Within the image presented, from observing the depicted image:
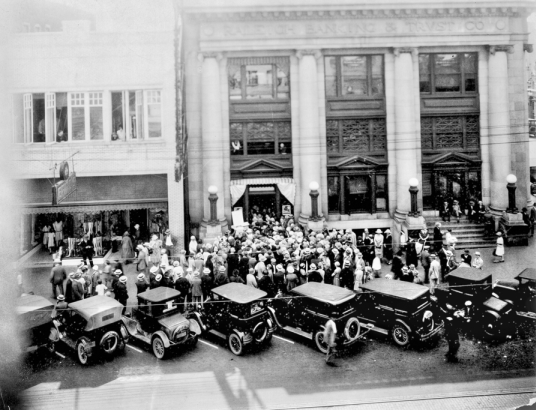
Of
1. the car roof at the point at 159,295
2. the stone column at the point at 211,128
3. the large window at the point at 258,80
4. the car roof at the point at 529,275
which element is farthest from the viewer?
the large window at the point at 258,80

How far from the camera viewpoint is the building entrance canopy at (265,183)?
105 ft

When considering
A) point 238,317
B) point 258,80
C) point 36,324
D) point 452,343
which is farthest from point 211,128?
point 452,343

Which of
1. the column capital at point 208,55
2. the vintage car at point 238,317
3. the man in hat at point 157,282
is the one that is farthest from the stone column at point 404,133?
the man in hat at point 157,282

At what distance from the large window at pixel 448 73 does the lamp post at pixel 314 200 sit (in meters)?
8.68

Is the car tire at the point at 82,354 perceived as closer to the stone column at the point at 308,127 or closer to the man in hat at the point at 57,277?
the man in hat at the point at 57,277

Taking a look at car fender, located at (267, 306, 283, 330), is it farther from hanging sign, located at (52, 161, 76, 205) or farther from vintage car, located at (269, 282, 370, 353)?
hanging sign, located at (52, 161, 76, 205)

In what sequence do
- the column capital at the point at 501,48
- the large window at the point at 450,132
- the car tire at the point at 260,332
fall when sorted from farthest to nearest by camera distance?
the large window at the point at 450,132
the column capital at the point at 501,48
the car tire at the point at 260,332

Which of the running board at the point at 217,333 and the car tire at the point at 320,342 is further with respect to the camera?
the running board at the point at 217,333

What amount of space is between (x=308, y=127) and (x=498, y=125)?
1096 cm

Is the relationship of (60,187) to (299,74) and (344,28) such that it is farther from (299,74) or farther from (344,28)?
(344,28)

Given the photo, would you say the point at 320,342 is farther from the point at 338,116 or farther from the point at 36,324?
the point at 338,116

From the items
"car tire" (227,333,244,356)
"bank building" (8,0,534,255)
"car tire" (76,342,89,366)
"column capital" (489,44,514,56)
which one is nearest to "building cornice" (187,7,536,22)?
"bank building" (8,0,534,255)

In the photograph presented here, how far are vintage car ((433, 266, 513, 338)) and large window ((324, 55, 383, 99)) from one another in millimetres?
15376

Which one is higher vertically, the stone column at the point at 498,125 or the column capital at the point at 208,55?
the column capital at the point at 208,55
